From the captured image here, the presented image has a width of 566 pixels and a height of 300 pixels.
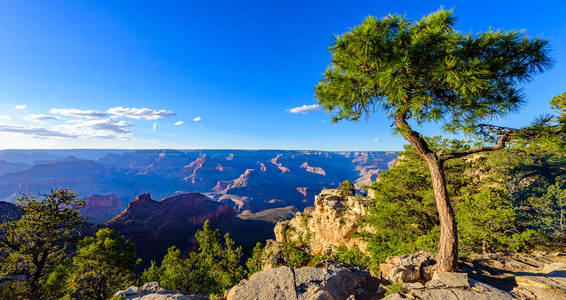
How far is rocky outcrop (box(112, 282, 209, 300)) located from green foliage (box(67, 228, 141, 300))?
8.49 m

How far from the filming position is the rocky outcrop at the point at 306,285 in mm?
5777

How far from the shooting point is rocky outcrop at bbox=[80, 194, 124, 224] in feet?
448

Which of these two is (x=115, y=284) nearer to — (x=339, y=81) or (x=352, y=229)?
(x=339, y=81)

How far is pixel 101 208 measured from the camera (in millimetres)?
143625

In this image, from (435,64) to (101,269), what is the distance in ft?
72.6

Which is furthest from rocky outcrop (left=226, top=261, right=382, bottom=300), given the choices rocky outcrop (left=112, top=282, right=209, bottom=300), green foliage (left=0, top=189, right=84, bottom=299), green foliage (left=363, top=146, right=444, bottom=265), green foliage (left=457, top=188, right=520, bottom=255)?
green foliage (left=0, top=189, right=84, bottom=299)

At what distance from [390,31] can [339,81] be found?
1.92 meters

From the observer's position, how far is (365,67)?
5.75m

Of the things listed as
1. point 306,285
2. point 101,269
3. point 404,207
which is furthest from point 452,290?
point 101,269

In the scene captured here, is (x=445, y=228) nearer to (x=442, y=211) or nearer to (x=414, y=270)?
(x=442, y=211)

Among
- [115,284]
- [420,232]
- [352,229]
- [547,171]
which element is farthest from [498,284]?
[352,229]

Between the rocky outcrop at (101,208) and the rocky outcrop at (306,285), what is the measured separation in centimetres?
18117

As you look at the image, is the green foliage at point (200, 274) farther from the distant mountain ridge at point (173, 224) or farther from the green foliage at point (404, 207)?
the distant mountain ridge at point (173, 224)

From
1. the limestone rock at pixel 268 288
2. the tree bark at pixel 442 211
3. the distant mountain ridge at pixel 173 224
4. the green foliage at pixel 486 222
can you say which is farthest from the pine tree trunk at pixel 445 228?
the distant mountain ridge at pixel 173 224
